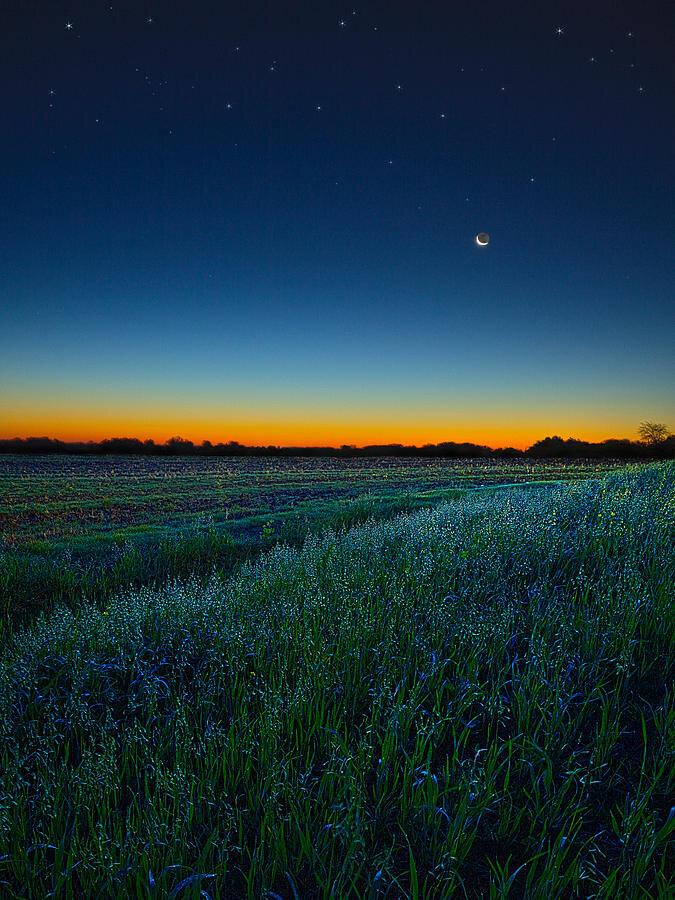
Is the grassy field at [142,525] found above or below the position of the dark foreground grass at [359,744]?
below

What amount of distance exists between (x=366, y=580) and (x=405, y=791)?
3.50m

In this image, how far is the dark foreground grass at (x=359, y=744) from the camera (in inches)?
94.7

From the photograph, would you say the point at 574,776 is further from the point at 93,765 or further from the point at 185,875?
the point at 93,765

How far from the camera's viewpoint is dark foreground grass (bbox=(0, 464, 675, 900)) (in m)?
2.41

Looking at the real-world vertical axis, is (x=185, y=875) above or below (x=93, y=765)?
below

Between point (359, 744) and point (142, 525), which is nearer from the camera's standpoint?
point (359, 744)

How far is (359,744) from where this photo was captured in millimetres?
2895

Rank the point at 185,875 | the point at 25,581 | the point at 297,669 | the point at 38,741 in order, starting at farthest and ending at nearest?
1. the point at 25,581
2. the point at 297,669
3. the point at 38,741
4. the point at 185,875

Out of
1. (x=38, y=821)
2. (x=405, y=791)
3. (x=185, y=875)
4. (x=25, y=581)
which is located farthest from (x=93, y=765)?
(x=25, y=581)

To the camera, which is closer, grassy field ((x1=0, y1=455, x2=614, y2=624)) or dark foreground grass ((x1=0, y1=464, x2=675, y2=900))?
dark foreground grass ((x1=0, y1=464, x2=675, y2=900))

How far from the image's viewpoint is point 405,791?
277cm

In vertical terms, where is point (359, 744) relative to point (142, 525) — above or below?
above

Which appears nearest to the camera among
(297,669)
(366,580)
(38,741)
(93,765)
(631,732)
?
(93,765)

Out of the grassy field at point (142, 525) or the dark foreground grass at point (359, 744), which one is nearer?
the dark foreground grass at point (359, 744)
